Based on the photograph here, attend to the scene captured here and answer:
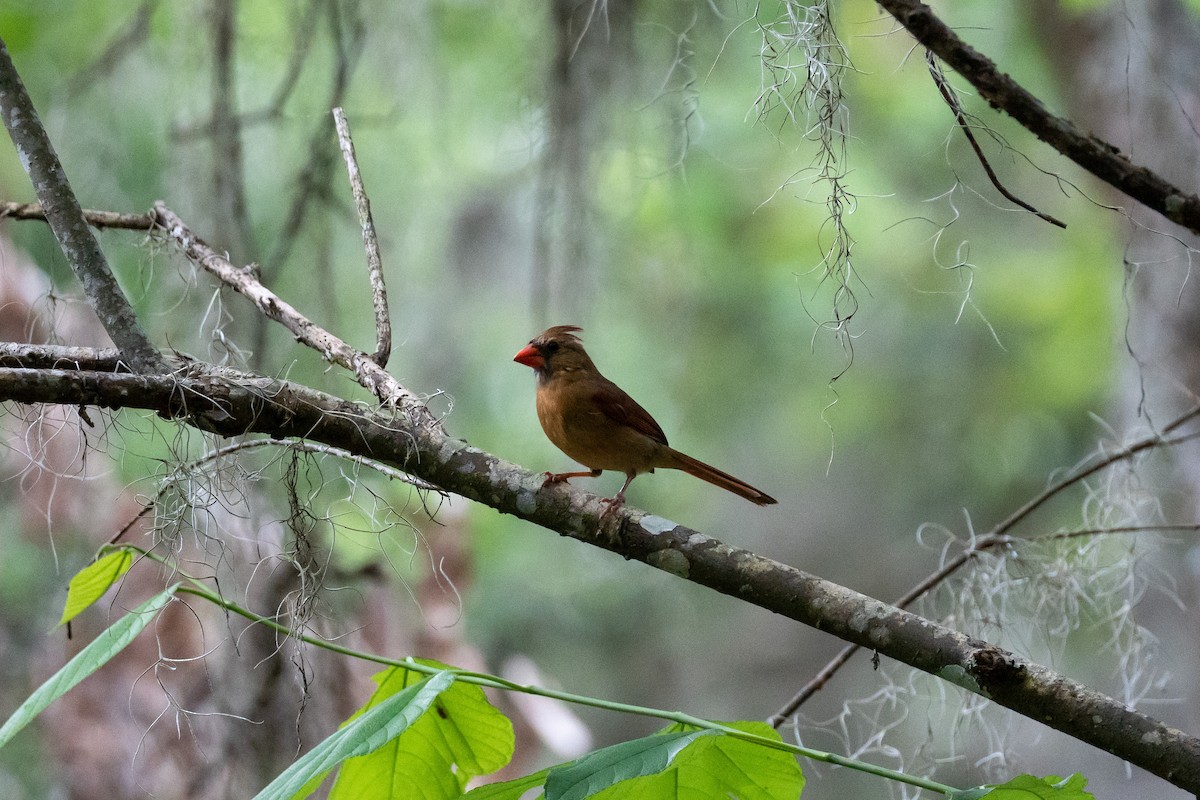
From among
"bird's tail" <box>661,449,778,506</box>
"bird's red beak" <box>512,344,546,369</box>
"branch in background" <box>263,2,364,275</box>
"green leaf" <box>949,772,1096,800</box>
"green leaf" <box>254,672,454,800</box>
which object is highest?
"branch in background" <box>263,2,364,275</box>

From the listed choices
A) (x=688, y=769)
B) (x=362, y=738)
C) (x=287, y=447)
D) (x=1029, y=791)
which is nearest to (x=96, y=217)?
(x=287, y=447)

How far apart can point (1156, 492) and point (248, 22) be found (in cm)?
345

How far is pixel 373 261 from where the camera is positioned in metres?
2.03

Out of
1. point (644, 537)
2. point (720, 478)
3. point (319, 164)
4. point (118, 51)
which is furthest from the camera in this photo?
point (118, 51)

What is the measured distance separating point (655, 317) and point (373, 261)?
3.15 metres

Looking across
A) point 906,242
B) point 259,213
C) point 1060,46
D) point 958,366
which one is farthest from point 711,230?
point 259,213

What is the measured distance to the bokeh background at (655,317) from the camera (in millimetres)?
2498

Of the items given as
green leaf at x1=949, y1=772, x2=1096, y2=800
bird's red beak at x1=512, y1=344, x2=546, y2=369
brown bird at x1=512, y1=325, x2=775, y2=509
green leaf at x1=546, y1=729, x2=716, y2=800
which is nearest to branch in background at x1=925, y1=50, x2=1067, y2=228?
green leaf at x1=949, y1=772, x2=1096, y2=800

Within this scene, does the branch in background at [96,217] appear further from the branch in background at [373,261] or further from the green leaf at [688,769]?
the green leaf at [688,769]

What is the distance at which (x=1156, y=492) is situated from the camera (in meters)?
3.20

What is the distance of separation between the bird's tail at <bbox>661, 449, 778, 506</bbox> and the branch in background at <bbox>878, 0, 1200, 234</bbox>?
1314mm

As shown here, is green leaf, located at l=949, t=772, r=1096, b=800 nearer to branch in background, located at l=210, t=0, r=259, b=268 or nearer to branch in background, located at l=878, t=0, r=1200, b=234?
branch in background, located at l=878, t=0, r=1200, b=234

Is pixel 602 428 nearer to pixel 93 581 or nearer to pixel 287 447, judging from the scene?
pixel 287 447

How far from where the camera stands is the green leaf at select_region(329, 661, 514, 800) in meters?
1.37
